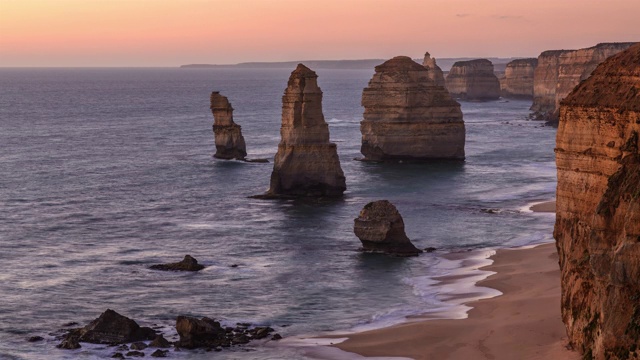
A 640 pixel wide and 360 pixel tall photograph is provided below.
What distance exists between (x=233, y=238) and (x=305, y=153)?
50.6 feet

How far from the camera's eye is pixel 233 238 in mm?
64938

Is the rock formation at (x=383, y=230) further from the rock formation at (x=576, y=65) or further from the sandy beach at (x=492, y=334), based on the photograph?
the rock formation at (x=576, y=65)

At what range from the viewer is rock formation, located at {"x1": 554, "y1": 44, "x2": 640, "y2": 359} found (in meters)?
27.8

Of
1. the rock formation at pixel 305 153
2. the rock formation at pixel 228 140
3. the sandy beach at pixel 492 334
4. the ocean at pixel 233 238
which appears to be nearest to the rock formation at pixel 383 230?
the ocean at pixel 233 238

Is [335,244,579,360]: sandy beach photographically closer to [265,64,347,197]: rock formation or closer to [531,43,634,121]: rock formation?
[265,64,347,197]: rock formation

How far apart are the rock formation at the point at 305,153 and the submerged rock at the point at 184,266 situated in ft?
78.8

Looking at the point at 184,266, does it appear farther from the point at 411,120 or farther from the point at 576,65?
the point at 576,65

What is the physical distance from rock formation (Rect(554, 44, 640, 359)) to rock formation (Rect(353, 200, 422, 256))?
20.8 metres

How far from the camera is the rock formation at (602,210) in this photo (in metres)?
27.8

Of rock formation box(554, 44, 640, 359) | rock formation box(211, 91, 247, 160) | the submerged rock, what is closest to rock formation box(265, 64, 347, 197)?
the submerged rock

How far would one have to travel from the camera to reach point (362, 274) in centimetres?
5425

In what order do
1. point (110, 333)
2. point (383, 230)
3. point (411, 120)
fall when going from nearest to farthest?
1. point (110, 333)
2. point (383, 230)
3. point (411, 120)

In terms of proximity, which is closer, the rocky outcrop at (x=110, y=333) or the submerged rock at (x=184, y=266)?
the rocky outcrop at (x=110, y=333)

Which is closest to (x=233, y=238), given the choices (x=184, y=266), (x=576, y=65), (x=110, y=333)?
(x=184, y=266)
